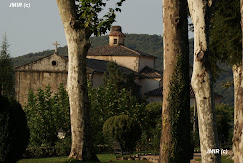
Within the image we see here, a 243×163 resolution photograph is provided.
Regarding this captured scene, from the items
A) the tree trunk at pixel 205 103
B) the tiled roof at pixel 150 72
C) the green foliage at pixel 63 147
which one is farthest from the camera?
the tiled roof at pixel 150 72

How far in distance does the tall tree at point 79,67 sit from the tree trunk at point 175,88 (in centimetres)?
339

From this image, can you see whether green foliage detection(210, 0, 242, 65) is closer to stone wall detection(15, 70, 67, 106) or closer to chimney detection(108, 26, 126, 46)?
stone wall detection(15, 70, 67, 106)

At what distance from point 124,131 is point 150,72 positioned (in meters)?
43.8

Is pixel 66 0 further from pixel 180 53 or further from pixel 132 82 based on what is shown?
pixel 132 82

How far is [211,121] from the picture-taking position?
10.2m

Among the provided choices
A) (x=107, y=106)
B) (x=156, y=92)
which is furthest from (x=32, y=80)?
(x=107, y=106)

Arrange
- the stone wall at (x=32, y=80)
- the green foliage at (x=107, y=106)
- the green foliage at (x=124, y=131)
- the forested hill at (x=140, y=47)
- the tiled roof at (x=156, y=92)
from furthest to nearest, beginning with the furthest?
the forested hill at (x=140, y=47) → the tiled roof at (x=156, y=92) → the stone wall at (x=32, y=80) → the green foliage at (x=107, y=106) → the green foliage at (x=124, y=131)

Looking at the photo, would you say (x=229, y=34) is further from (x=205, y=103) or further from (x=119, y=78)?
(x=119, y=78)

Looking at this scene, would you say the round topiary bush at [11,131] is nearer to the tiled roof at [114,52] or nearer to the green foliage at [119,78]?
the green foliage at [119,78]

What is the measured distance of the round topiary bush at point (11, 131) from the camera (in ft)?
35.6

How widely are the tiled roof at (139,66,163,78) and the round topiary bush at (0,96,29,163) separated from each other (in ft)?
157

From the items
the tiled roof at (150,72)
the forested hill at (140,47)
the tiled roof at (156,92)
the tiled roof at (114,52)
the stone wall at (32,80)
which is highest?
the forested hill at (140,47)

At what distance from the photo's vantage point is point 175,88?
11.5 meters

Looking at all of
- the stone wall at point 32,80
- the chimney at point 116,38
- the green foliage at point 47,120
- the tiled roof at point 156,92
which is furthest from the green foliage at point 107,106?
the chimney at point 116,38
